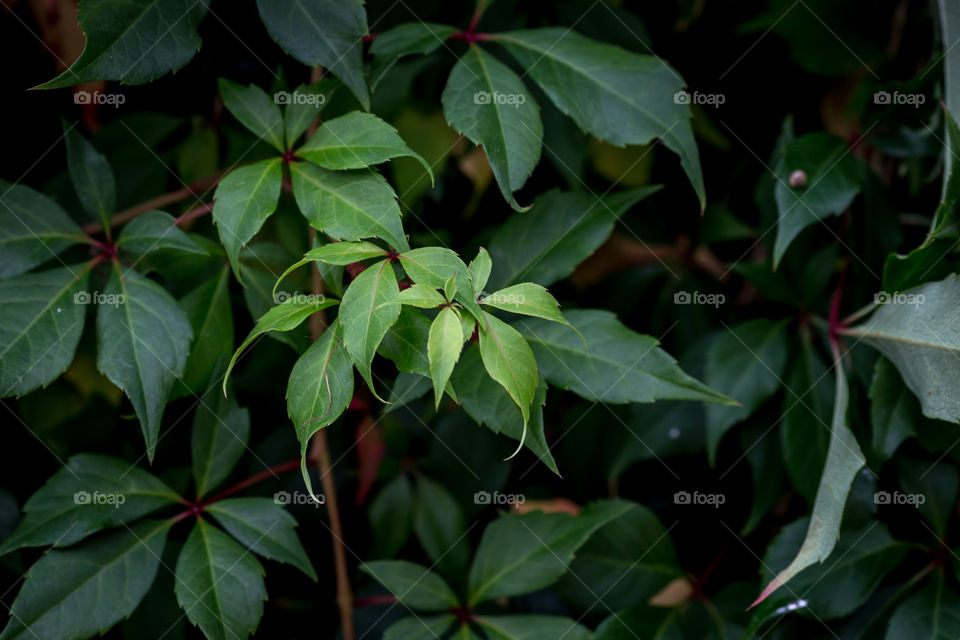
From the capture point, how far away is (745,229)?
43.6 inches

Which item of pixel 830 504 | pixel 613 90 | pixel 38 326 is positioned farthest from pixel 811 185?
pixel 38 326

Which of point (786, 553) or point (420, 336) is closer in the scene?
point (420, 336)

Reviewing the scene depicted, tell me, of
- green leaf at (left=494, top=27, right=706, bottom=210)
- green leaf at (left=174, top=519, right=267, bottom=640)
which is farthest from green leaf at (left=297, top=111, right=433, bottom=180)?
green leaf at (left=174, top=519, right=267, bottom=640)

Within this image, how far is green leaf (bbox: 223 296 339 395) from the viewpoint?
60 centimetres

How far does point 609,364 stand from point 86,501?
606mm

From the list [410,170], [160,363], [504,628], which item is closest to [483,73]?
[410,170]

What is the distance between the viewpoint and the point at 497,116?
79cm

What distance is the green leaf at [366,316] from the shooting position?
1.90 feet

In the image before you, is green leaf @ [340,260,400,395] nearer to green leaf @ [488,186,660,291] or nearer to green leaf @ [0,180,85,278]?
green leaf @ [488,186,660,291]

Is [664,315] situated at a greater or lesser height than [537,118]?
lesser

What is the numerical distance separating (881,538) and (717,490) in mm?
232

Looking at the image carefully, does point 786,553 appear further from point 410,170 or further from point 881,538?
point 410,170
